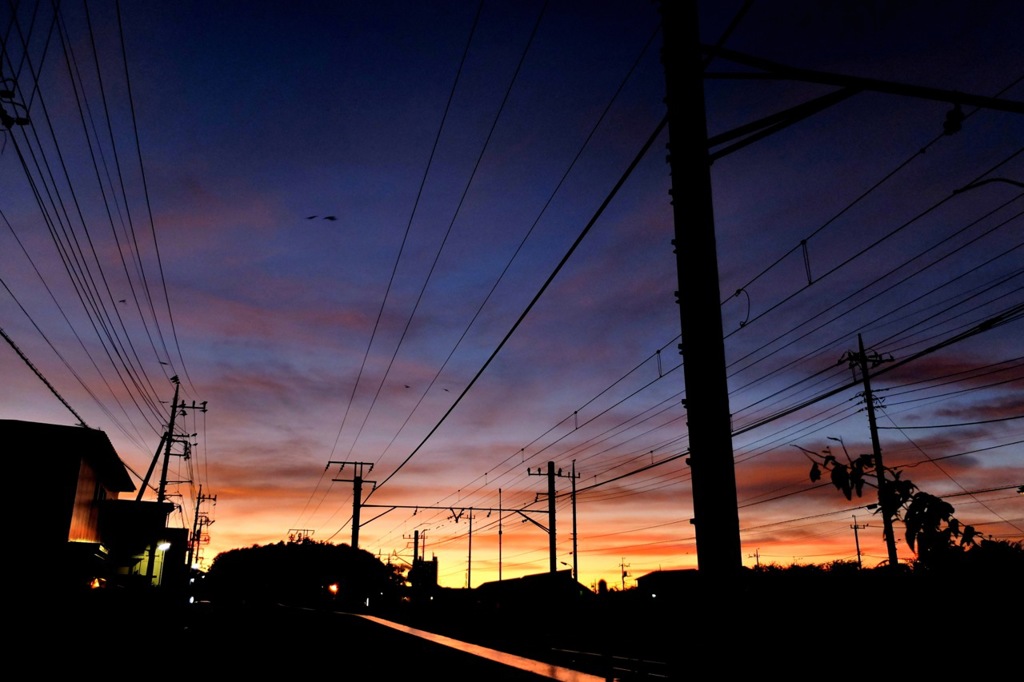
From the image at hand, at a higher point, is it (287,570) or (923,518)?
(923,518)

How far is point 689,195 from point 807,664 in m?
16.9

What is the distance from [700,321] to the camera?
4.64 m

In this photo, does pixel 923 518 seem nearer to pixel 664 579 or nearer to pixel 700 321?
pixel 700 321

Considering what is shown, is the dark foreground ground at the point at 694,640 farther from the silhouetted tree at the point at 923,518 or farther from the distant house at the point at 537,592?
the distant house at the point at 537,592

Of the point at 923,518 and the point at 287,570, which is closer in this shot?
the point at 923,518

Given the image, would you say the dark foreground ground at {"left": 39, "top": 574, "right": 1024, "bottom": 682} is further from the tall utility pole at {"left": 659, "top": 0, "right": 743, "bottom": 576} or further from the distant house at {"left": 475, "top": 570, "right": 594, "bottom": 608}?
the distant house at {"left": 475, "top": 570, "right": 594, "bottom": 608}

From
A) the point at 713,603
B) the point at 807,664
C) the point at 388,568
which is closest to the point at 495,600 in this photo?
the point at 807,664

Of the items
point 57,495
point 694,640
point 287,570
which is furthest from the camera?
point 287,570

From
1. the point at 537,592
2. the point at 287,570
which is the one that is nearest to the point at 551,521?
the point at 537,592

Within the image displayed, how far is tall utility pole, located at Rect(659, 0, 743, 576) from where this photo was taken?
4402mm

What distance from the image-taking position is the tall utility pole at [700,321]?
14.4ft

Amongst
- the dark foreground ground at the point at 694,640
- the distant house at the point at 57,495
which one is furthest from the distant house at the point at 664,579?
the distant house at the point at 57,495

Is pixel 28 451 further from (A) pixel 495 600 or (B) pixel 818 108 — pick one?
(A) pixel 495 600

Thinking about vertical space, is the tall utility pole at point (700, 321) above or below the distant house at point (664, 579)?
above
